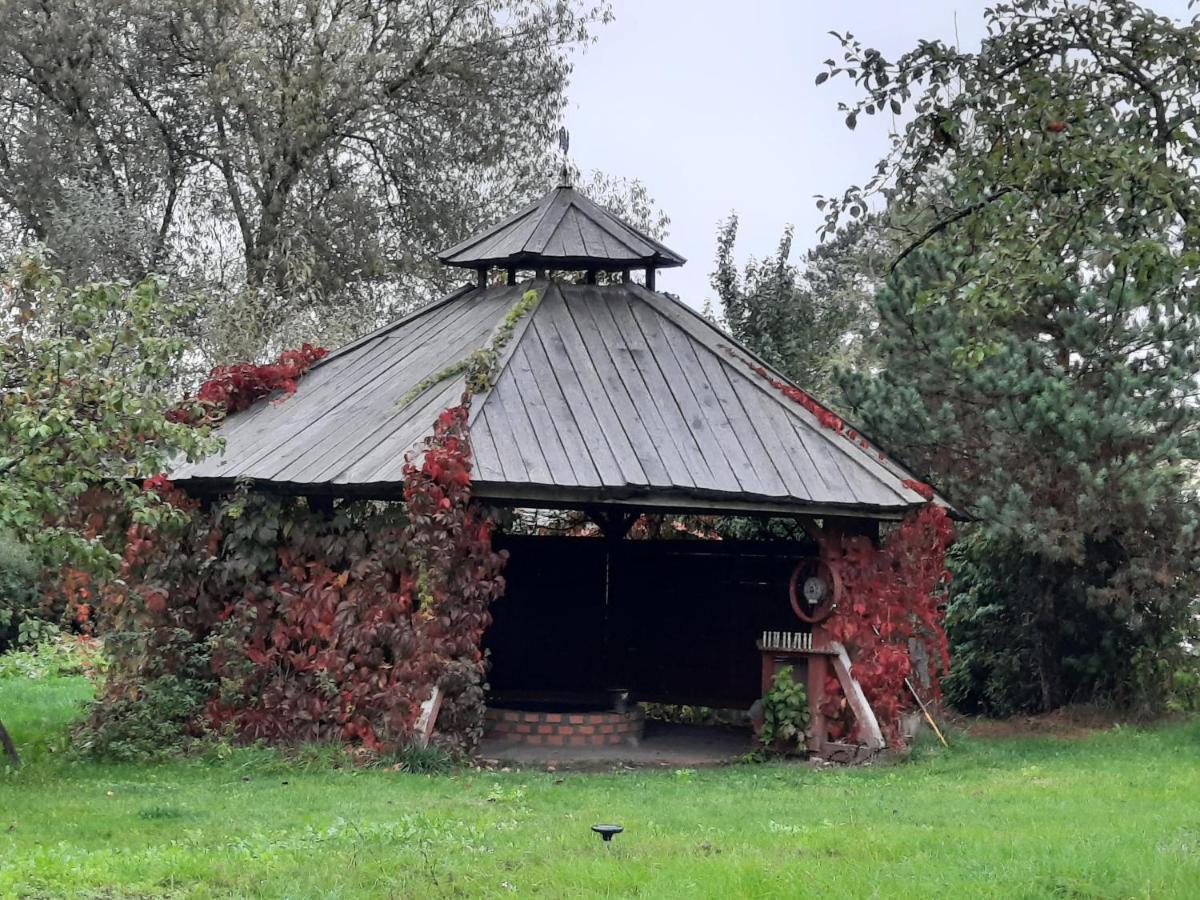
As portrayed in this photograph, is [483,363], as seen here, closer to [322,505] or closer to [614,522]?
[322,505]

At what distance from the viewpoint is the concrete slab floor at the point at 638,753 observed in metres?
12.8

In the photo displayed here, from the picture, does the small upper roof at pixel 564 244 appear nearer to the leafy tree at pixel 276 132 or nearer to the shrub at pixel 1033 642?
the shrub at pixel 1033 642

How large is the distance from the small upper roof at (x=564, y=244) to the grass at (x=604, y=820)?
15.8ft

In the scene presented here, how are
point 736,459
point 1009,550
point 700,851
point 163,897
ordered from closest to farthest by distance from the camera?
point 163,897
point 700,851
point 736,459
point 1009,550

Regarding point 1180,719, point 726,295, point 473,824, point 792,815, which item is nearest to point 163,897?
point 473,824

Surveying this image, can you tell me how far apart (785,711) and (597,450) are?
2.62 metres

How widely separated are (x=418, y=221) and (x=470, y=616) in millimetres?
17165

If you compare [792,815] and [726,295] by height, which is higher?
[726,295]

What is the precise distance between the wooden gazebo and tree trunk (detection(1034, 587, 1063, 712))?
2278 mm

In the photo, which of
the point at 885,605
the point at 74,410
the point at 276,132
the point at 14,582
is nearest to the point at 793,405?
the point at 885,605

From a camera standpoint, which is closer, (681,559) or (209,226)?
(681,559)

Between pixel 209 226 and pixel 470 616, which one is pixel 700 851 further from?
pixel 209 226

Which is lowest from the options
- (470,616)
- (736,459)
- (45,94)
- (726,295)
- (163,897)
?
(163,897)

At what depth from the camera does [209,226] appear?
2831cm
